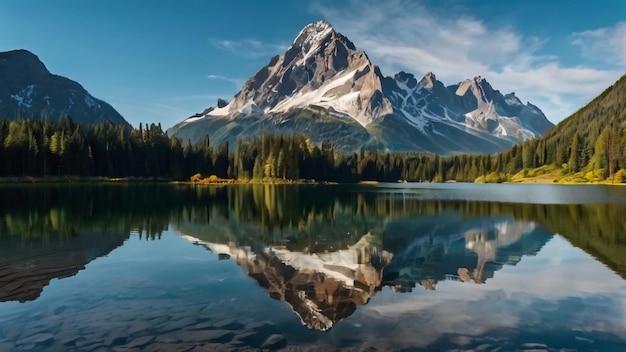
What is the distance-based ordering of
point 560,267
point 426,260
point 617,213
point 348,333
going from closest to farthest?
point 348,333 < point 560,267 < point 426,260 < point 617,213

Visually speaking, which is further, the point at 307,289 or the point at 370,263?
the point at 370,263

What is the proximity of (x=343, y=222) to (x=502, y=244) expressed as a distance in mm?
18769

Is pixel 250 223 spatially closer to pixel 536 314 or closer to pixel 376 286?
pixel 376 286

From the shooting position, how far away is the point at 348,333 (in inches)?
577

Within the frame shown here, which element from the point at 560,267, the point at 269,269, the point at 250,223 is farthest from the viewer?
the point at 250,223

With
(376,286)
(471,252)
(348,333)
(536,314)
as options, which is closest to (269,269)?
(376,286)

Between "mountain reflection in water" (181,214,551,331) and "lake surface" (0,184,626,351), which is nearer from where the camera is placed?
"lake surface" (0,184,626,351)

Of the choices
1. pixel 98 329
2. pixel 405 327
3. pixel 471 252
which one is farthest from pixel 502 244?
pixel 98 329

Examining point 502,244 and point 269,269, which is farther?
point 502,244

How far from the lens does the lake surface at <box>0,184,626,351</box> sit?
1428 cm

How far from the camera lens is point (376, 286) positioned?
2133cm

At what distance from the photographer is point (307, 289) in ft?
67.5

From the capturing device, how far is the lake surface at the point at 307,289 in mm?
14281

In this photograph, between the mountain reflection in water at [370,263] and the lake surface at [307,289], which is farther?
the mountain reflection in water at [370,263]
